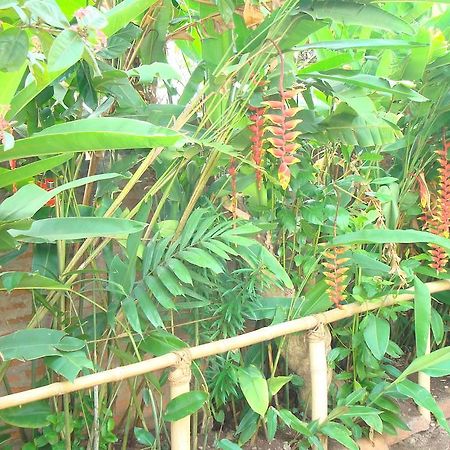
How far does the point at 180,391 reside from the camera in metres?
0.98

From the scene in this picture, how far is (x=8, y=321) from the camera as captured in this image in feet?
3.84

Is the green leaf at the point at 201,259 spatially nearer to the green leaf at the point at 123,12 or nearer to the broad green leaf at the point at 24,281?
the broad green leaf at the point at 24,281

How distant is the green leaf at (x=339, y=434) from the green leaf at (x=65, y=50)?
0.95 m

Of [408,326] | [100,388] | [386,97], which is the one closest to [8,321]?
[100,388]

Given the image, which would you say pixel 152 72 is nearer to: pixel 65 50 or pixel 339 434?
pixel 65 50

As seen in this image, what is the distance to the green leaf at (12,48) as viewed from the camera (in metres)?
0.42

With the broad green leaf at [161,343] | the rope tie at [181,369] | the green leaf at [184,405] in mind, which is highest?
the broad green leaf at [161,343]

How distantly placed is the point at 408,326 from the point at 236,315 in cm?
72

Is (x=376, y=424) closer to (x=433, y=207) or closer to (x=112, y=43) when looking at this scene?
(x=433, y=207)

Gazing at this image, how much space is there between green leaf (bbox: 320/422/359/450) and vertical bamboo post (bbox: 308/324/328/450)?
0.10 ft

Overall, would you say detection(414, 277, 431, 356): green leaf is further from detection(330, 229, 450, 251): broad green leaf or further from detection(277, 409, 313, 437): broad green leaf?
detection(277, 409, 313, 437): broad green leaf

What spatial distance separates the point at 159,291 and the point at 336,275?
394mm

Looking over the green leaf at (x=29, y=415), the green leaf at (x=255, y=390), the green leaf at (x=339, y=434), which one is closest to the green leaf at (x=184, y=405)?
the green leaf at (x=255, y=390)

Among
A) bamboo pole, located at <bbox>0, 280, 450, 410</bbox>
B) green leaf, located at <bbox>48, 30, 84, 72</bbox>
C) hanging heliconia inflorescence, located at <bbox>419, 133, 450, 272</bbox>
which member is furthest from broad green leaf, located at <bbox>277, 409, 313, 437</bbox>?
green leaf, located at <bbox>48, 30, 84, 72</bbox>
